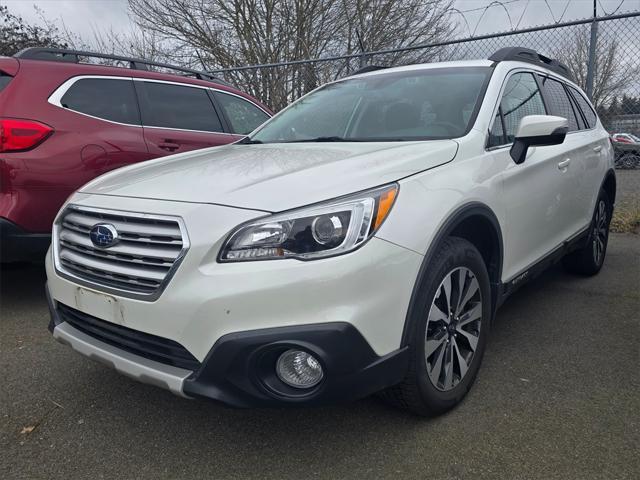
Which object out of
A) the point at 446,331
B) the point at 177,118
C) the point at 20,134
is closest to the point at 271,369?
the point at 446,331

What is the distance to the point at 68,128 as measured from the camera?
3.52 metres

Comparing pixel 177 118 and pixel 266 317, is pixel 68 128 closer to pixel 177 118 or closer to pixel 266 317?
pixel 177 118

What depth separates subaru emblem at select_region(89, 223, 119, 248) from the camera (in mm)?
1982

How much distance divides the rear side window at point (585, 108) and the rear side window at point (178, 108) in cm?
314

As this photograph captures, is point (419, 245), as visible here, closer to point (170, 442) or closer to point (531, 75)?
point (170, 442)

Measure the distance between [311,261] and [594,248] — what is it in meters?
3.54

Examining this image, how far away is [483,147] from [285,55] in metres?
10.5

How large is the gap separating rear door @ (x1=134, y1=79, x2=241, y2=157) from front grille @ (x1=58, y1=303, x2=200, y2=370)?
2.24 m

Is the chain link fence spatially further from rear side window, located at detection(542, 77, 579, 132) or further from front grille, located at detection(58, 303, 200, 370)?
front grille, located at detection(58, 303, 200, 370)

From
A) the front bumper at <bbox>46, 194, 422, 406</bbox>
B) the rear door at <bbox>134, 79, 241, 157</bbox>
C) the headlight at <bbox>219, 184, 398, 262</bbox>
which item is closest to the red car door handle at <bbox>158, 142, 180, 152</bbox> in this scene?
the rear door at <bbox>134, 79, 241, 157</bbox>

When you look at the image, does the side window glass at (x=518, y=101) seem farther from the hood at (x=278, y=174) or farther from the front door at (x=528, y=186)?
the hood at (x=278, y=174)

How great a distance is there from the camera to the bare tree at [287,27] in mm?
11859

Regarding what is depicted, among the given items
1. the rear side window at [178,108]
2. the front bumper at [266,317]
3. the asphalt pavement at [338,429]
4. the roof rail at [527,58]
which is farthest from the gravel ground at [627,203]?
the front bumper at [266,317]

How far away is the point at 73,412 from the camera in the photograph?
7.75ft
